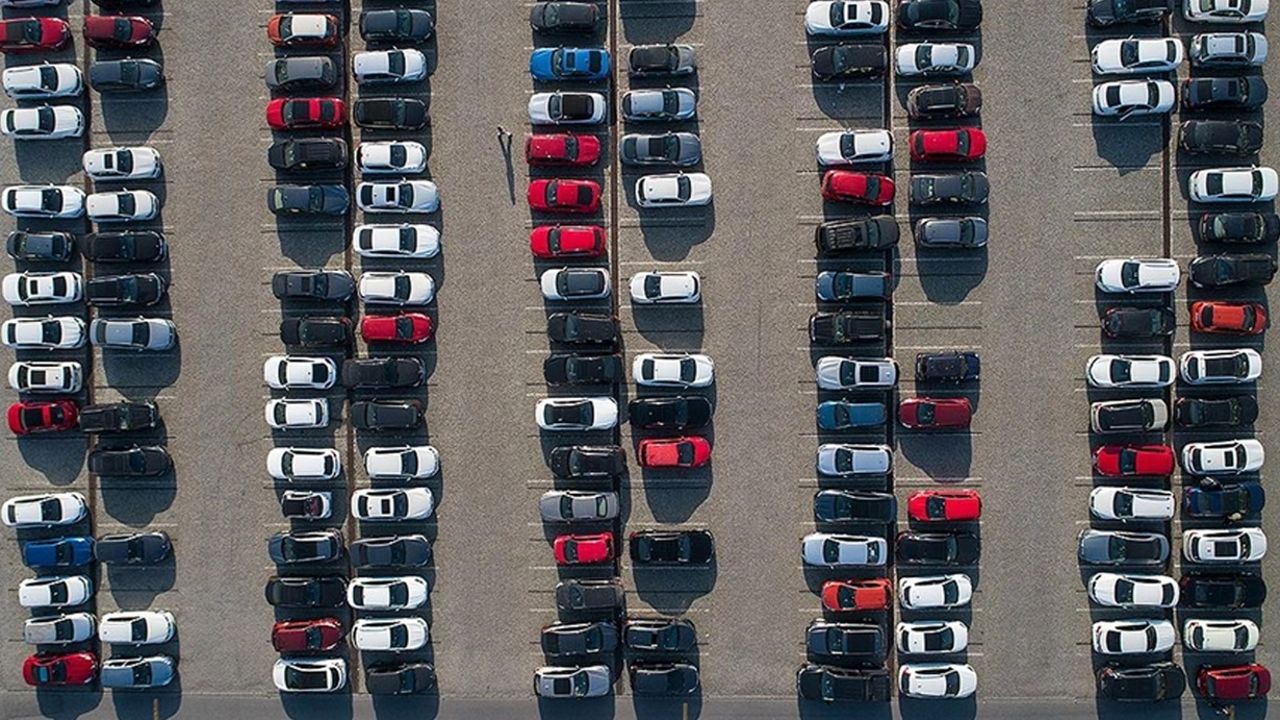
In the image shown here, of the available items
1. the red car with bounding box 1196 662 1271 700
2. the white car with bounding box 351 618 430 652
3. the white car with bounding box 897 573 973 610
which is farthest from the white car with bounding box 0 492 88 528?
the red car with bounding box 1196 662 1271 700

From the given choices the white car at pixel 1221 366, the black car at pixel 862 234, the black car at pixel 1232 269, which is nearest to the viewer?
the white car at pixel 1221 366

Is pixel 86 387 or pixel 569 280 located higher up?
pixel 569 280

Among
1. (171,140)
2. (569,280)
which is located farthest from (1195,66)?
(171,140)

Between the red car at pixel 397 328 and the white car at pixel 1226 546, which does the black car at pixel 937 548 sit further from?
the red car at pixel 397 328

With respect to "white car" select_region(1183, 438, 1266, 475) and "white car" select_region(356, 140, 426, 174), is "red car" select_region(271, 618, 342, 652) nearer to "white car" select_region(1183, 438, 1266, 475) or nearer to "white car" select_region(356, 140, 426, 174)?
"white car" select_region(356, 140, 426, 174)

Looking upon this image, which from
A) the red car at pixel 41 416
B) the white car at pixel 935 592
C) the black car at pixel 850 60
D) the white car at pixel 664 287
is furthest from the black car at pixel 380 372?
the white car at pixel 935 592

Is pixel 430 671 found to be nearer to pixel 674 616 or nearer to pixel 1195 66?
pixel 674 616
